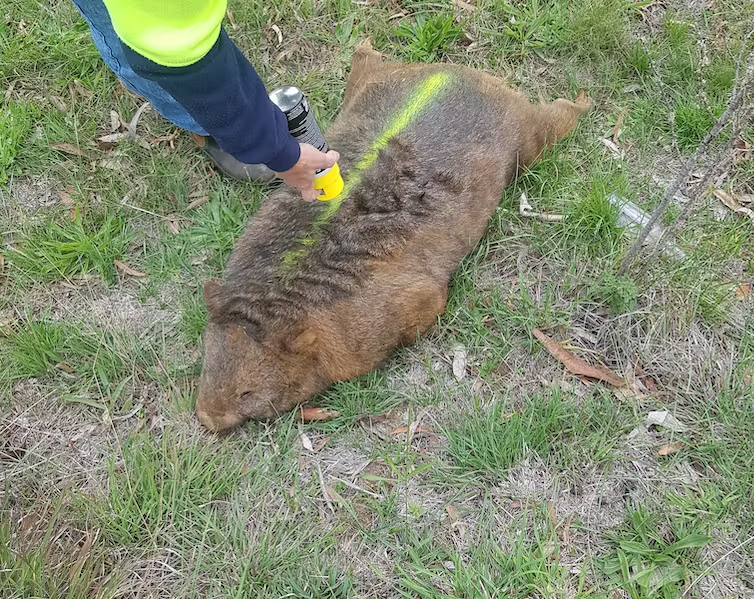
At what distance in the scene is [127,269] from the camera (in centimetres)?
424

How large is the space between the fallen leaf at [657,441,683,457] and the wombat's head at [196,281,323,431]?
A: 2091mm

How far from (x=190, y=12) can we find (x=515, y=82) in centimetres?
348

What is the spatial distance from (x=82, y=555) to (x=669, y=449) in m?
3.33

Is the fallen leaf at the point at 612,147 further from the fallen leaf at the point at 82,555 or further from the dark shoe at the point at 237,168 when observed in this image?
the fallen leaf at the point at 82,555

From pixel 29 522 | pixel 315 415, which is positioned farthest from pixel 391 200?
pixel 29 522

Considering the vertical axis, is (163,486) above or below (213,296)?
below

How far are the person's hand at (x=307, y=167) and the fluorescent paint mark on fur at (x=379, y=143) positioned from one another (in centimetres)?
41

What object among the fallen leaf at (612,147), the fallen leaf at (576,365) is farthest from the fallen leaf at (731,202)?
the fallen leaf at (576,365)

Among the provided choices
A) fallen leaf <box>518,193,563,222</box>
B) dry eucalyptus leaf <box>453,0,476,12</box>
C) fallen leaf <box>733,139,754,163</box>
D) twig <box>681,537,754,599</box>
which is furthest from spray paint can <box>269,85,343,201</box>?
fallen leaf <box>733,139,754,163</box>

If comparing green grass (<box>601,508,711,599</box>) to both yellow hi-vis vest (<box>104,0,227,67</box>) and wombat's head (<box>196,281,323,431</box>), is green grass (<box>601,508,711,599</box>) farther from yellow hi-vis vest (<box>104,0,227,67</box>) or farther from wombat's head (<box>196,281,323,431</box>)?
yellow hi-vis vest (<box>104,0,227,67</box>)

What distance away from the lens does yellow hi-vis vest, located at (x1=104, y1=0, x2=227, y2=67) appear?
6.87 ft

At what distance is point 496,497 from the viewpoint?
342 centimetres

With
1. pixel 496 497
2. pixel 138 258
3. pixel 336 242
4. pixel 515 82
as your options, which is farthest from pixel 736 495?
pixel 138 258

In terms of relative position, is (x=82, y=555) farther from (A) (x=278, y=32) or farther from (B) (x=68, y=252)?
(A) (x=278, y=32)
